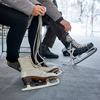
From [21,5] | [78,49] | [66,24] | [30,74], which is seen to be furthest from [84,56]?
[21,5]

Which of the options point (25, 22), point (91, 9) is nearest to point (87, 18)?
point (91, 9)

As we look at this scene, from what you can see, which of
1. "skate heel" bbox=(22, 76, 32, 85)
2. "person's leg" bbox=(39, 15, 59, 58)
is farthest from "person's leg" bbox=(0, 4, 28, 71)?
"person's leg" bbox=(39, 15, 59, 58)

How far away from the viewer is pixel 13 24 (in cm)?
84

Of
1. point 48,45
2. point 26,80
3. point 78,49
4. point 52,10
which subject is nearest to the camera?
point 26,80

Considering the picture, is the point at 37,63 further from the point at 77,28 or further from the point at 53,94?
the point at 77,28

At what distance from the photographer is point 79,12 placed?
6961mm

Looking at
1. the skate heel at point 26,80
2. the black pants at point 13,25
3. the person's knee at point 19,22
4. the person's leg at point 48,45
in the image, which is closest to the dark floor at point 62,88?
the skate heel at point 26,80

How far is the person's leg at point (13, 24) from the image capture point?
0.82m

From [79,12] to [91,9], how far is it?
50cm

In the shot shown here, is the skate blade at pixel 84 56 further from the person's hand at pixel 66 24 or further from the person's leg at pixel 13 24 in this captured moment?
the person's leg at pixel 13 24

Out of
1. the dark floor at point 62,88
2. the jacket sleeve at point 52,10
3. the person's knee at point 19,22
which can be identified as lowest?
the dark floor at point 62,88

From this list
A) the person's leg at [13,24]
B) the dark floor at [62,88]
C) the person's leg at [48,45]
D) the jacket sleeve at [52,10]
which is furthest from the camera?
the person's leg at [48,45]

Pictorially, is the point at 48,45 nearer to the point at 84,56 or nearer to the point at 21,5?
the point at 84,56

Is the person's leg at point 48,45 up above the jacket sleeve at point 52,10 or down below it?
below
